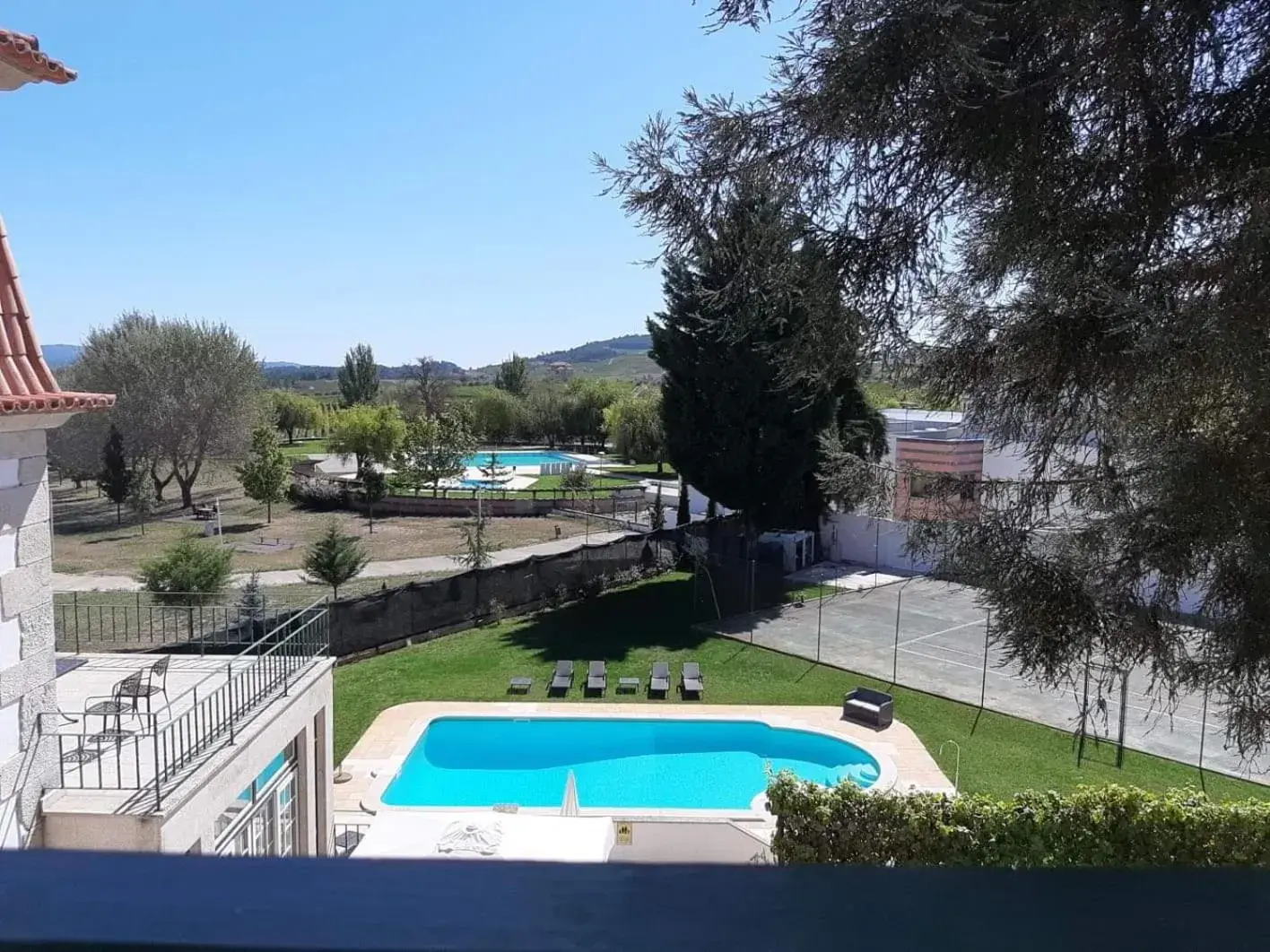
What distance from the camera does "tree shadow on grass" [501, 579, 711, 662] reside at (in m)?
20.0

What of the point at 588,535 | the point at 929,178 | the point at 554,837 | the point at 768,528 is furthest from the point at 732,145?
the point at 588,535

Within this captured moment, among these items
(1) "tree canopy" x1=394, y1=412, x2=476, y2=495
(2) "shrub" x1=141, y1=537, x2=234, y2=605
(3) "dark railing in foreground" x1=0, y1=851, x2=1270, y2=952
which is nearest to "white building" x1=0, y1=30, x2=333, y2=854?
(3) "dark railing in foreground" x1=0, y1=851, x2=1270, y2=952

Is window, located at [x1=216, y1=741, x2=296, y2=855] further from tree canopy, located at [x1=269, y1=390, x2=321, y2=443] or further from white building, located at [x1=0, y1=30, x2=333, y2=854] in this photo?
tree canopy, located at [x1=269, y1=390, x2=321, y2=443]

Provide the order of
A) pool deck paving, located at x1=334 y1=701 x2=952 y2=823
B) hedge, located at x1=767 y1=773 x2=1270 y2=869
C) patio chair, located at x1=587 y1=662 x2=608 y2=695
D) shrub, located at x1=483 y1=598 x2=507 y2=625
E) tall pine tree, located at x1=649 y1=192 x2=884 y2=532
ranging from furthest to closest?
tall pine tree, located at x1=649 y1=192 x2=884 y2=532
shrub, located at x1=483 y1=598 x2=507 y2=625
patio chair, located at x1=587 y1=662 x2=608 y2=695
pool deck paving, located at x1=334 y1=701 x2=952 y2=823
hedge, located at x1=767 y1=773 x2=1270 y2=869

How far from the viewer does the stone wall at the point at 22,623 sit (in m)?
5.74

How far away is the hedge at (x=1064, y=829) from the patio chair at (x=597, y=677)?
8.40 metres

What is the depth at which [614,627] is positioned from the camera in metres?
21.6

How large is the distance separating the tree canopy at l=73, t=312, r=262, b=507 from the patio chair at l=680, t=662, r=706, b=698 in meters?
30.8

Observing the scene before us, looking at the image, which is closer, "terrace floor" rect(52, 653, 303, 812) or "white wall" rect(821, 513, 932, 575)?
"terrace floor" rect(52, 653, 303, 812)

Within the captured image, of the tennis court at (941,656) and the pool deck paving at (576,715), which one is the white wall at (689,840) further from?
the tennis court at (941,656)

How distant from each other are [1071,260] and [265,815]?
8128mm

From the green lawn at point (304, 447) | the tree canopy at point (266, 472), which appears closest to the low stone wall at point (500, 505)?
the tree canopy at point (266, 472)

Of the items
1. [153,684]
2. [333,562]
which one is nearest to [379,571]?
[333,562]

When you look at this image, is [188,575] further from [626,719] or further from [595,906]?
[595,906]
